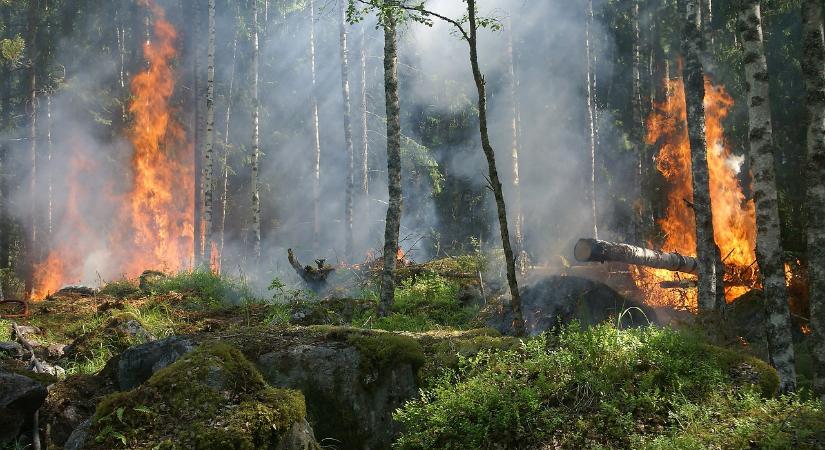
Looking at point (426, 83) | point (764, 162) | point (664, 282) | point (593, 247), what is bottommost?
point (664, 282)

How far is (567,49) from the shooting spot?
90.1ft

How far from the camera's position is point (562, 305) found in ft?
41.1

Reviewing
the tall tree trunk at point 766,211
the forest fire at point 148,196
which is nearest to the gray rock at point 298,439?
the tall tree trunk at point 766,211

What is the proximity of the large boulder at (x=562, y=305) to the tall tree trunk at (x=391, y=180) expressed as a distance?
86.1 inches

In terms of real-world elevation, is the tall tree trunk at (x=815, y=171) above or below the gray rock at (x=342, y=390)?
above

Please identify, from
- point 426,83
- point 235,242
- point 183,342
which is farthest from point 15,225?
point 183,342

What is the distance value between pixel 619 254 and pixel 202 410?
1098 cm

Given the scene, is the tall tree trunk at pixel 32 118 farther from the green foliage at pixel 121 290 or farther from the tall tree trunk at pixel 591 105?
the tall tree trunk at pixel 591 105

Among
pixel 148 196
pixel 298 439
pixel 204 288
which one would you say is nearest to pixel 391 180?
pixel 204 288

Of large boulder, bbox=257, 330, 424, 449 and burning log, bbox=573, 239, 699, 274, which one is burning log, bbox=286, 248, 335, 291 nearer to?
burning log, bbox=573, 239, 699, 274

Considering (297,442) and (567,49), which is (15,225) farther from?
(297,442)

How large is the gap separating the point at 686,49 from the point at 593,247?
4441 millimetres

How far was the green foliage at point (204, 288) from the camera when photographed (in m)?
14.3

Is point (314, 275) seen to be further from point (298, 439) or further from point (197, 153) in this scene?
point (298, 439)
